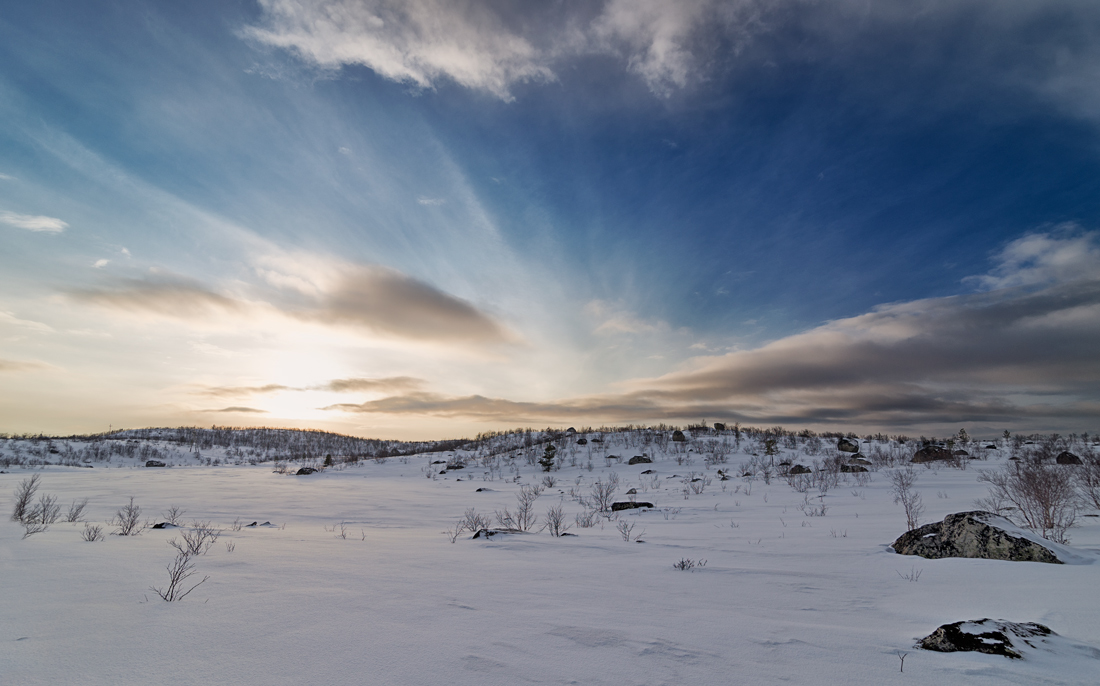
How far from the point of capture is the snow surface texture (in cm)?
213

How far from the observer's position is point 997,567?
4363 millimetres

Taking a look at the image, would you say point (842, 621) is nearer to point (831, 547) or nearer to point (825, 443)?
point (831, 547)

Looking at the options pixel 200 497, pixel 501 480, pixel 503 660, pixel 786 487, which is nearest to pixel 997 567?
pixel 503 660

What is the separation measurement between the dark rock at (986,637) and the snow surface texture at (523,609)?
7 centimetres

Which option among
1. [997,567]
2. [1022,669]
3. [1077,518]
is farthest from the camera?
[1077,518]

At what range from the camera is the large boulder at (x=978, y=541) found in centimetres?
470

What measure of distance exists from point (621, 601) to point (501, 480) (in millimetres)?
21350

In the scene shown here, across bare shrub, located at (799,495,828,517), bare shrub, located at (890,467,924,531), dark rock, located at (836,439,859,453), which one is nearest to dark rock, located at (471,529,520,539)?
bare shrub, located at (890,467,924,531)

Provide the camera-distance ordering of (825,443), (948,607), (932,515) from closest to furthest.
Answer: (948,607)
(932,515)
(825,443)

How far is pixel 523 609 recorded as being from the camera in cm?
314

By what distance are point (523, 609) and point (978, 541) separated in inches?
203

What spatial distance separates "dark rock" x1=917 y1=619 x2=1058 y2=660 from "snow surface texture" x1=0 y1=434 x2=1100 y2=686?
0.07 metres

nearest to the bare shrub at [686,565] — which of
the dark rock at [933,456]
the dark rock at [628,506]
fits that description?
the dark rock at [628,506]

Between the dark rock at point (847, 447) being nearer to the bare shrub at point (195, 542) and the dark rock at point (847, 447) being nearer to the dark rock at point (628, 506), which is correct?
the dark rock at point (628, 506)
